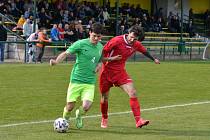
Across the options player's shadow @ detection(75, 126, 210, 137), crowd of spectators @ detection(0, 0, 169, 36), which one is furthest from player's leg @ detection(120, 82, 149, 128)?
crowd of spectators @ detection(0, 0, 169, 36)

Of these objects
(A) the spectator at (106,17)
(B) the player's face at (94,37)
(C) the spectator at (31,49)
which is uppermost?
(B) the player's face at (94,37)

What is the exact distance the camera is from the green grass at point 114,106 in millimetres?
9977

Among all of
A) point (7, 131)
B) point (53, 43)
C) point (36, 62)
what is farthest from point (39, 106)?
point (53, 43)

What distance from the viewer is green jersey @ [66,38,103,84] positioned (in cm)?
1034

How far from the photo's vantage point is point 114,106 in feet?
46.5

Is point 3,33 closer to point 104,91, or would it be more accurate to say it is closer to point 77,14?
point 77,14

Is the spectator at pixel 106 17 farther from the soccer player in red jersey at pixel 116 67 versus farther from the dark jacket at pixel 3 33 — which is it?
the soccer player in red jersey at pixel 116 67

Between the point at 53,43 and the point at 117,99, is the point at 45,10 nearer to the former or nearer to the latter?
the point at 53,43

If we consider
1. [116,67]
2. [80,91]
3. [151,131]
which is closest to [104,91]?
[116,67]

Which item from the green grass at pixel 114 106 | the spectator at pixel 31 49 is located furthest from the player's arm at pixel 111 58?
the spectator at pixel 31 49

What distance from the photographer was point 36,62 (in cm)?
2994

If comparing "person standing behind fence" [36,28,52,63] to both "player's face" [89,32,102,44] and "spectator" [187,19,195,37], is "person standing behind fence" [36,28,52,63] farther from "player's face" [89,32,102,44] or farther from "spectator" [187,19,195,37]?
"player's face" [89,32,102,44]

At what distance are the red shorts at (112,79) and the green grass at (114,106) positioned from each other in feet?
2.43

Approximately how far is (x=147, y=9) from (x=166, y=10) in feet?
5.35
